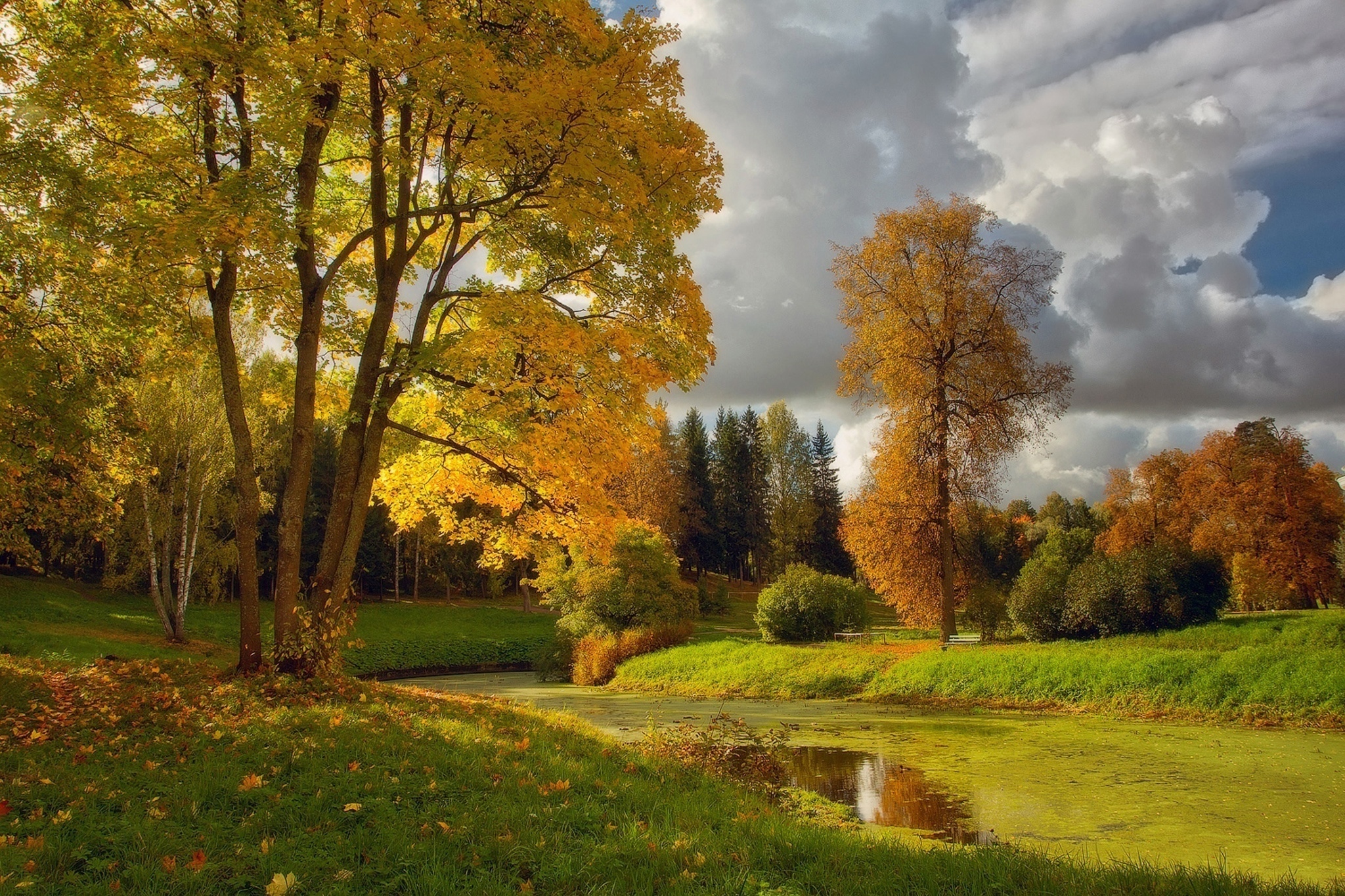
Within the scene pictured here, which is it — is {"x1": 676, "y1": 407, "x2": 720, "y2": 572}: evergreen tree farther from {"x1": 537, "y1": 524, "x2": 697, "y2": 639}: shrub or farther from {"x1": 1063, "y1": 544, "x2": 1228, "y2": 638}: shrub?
{"x1": 1063, "y1": 544, "x2": 1228, "y2": 638}: shrub

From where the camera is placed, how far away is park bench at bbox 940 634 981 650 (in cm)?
1823

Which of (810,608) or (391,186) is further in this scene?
(810,608)

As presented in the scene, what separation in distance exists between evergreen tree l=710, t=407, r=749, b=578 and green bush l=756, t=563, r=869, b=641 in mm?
32514

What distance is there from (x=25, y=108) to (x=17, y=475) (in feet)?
13.3

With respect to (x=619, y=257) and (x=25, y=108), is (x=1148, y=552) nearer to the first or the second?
(x=619, y=257)

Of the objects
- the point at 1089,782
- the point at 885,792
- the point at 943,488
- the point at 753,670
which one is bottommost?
the point at 753,670

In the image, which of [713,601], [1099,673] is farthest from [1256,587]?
[713,601]

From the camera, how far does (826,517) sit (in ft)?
204

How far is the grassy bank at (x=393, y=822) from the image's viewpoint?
3.67 m

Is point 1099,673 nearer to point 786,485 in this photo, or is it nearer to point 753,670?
point 753,670

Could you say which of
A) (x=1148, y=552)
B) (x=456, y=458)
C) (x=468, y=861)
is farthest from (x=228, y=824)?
(x=1148, y=552)

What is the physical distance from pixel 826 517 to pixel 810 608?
3842 cm

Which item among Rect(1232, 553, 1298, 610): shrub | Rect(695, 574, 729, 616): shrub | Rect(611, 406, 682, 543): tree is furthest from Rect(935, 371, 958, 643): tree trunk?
Rect(695, 574, 729, 616): shrub

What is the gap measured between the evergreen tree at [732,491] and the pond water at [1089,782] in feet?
147
